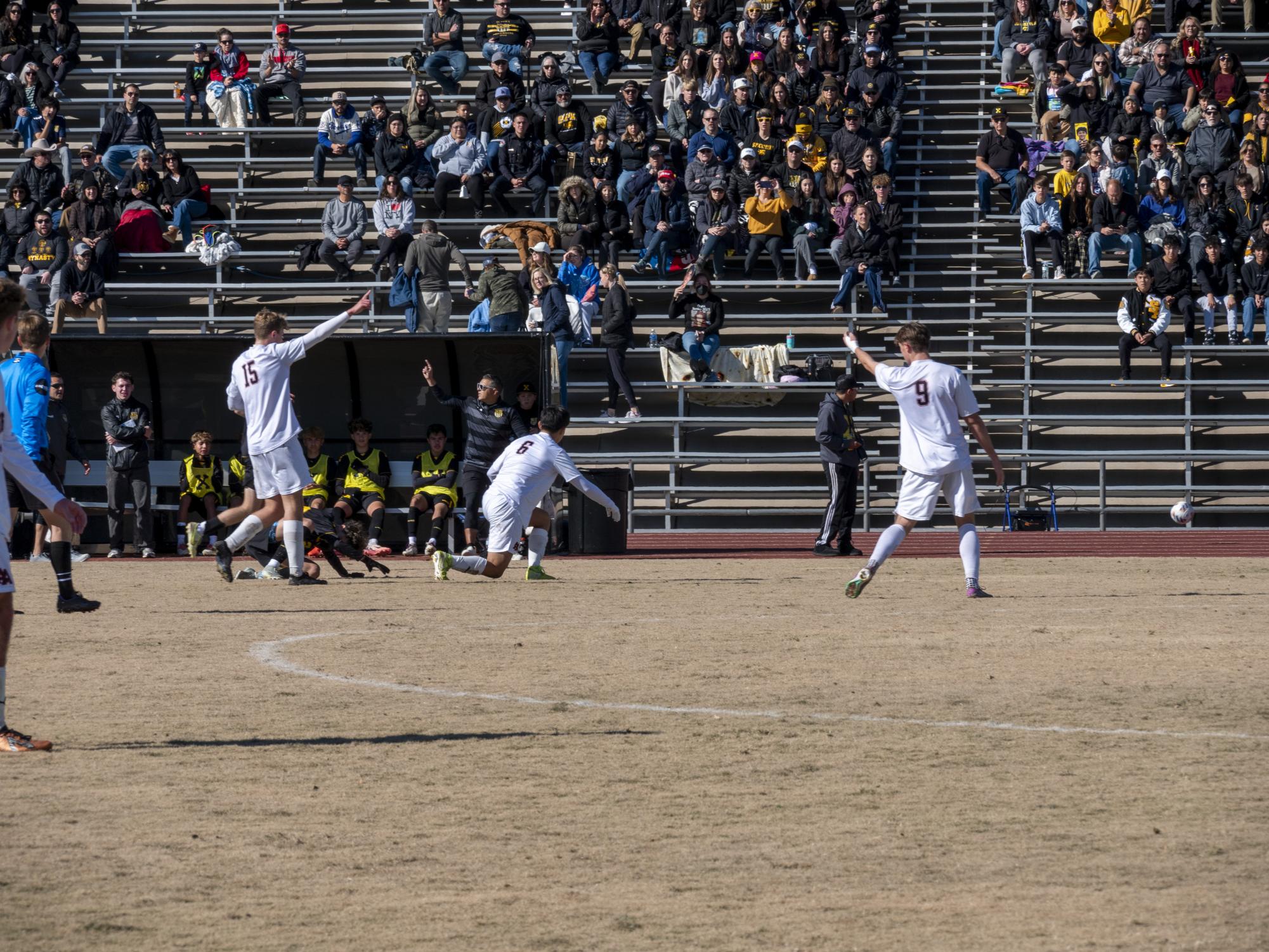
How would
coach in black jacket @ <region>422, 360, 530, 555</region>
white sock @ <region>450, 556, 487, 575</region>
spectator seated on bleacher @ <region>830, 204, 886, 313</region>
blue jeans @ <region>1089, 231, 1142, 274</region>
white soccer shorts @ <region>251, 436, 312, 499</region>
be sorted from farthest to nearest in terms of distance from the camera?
1. blue jeans @ <region>1089, 231, 1142, 274</region>
2. spectator seated on bleacher @ <region>830, 204, 886, 313</region>
3. coach in black jacket @ <region>422, 360, 530, 555</region>
4. white sock @ <region>450, 556, 487, 575</region>
5. white soccer shorts @ <region>251, 436, 312, 499</region>

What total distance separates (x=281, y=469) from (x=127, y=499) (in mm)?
6905

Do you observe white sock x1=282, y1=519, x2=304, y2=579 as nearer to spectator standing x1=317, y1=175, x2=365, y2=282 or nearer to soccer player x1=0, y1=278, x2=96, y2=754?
soccer player x1=0, y1=278, x2=96, y2=754

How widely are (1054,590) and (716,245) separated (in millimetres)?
12731

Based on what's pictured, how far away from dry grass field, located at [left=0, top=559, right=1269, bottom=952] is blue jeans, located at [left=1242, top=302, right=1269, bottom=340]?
14.1 meters

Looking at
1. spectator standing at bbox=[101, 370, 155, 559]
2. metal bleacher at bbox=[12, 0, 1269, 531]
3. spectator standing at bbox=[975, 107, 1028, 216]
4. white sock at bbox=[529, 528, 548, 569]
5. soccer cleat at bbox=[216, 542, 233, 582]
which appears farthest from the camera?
spectator standing at bbox=[975, 107, 1028, 216]

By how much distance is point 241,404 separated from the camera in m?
14.7

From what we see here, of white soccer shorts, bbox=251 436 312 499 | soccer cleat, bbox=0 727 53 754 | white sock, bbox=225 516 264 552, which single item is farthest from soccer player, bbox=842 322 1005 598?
soccer cleat, bbox=0 727 53 754

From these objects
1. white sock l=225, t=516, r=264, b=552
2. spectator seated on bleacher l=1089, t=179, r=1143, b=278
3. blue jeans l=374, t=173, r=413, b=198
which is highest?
blue jeans l=374, t=173, r=413, b=198

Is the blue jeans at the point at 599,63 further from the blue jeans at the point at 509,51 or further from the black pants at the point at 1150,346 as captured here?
the black pants at the point at 1150,346

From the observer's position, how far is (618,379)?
2508cm

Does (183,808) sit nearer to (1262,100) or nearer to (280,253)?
(280,253)

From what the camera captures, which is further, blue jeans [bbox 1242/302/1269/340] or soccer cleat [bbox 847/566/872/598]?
blue jeans [bbox 1242/302/1269/340]

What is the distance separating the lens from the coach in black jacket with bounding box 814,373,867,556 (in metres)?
20.2

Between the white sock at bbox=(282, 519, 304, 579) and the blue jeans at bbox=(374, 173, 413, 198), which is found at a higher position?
the blue jeans at bbox=(374, 173, 413, 198)
